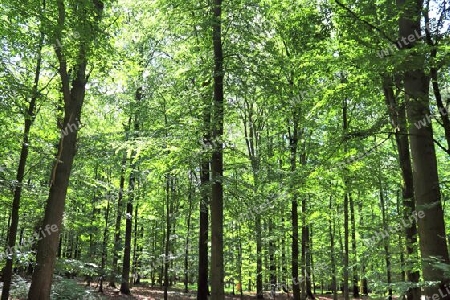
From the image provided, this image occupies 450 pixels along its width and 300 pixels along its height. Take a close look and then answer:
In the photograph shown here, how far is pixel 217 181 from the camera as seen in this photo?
30.3 feet

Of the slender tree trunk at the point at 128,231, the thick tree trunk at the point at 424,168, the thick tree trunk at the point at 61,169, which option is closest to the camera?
the thick tree trunk at the point at 424,168

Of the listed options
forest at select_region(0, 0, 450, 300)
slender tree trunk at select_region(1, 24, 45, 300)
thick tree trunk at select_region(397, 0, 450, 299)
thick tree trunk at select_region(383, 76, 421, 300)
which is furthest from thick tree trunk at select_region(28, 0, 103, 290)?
thick tree trunk at select_region(383, 76, 421, 300)

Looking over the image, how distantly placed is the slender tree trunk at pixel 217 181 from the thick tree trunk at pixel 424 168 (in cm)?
449

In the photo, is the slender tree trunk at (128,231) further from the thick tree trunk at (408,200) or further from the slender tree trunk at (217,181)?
the thick tree trunk at (408,200)

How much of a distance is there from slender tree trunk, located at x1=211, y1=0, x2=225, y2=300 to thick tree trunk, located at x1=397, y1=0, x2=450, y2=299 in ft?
14.7

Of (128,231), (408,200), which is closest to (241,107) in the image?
(408,200)

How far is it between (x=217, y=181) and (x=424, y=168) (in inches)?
192

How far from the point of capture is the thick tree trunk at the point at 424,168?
5.33 m

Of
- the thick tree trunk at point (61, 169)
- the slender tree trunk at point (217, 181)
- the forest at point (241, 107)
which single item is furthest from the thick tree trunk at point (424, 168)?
Result: the thick tree trunk at point (61, 169)

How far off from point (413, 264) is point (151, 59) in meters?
16.0

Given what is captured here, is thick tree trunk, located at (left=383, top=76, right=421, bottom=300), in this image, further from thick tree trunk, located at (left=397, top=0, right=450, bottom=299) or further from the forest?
thick tree trunk, located at (left=397, top=0, right=450, bottom=299)

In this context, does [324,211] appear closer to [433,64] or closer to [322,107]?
[322,107]

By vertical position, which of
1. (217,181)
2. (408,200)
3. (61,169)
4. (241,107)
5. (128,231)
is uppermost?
(241,107)

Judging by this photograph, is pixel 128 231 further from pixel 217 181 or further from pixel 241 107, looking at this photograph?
pixel 217 181
